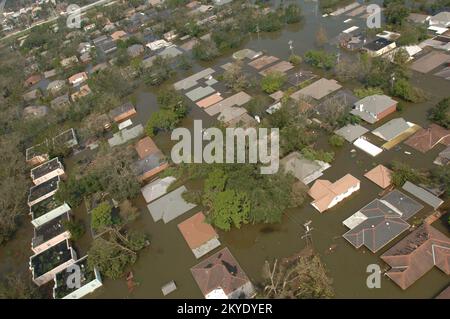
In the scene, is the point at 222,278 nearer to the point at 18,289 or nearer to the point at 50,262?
the point at 50,262

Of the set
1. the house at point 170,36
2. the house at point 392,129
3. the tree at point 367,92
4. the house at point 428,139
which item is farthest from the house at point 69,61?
the house at point 428,139

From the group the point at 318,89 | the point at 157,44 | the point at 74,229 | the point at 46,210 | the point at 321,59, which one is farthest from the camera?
the point at 157,44

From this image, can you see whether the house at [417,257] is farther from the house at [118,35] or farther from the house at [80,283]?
the house at [118,35]

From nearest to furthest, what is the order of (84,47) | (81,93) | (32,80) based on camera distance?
(81,93), (32,80), (84,47)

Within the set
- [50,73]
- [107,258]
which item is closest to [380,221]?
[107,258]

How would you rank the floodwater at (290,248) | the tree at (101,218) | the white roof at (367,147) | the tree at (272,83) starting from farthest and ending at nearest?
the tree at (272,83)
the white roof at (367,147)
the tree at (101,218)
the floodwater at (290,248)

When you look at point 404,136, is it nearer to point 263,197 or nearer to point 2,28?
point 263,197
